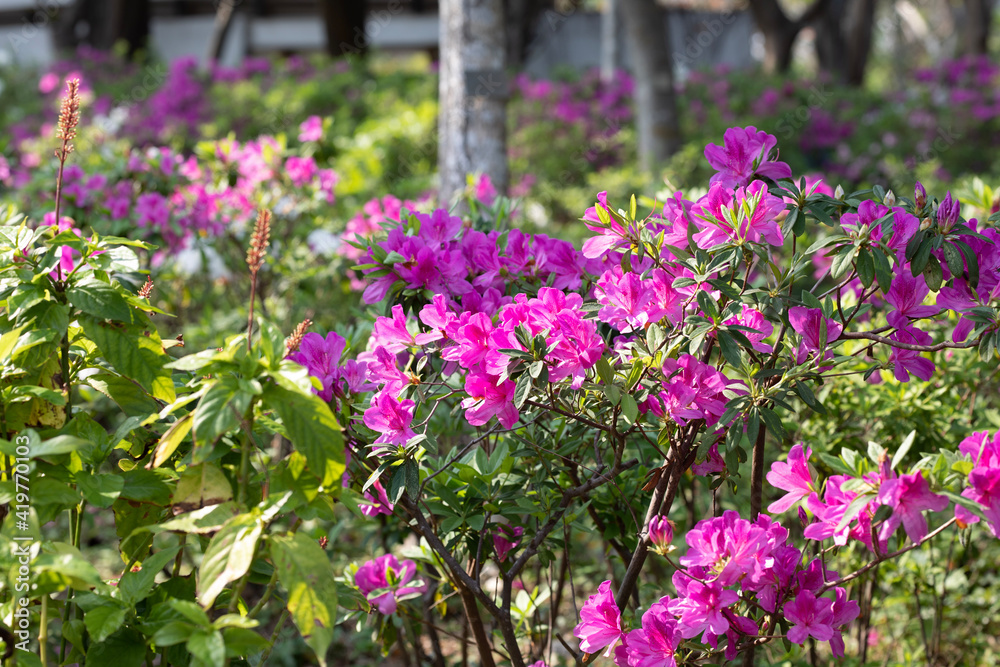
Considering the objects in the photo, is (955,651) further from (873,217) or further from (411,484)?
(411,484)

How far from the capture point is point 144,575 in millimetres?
1256

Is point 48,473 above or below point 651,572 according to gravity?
above

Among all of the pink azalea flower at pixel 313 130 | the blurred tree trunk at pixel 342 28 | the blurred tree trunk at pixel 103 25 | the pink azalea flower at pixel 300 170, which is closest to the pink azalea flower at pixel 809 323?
the pink azalea flower at pixel 300 170

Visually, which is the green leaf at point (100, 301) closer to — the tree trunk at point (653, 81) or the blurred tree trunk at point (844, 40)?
the tree trunk at point (653, 81)

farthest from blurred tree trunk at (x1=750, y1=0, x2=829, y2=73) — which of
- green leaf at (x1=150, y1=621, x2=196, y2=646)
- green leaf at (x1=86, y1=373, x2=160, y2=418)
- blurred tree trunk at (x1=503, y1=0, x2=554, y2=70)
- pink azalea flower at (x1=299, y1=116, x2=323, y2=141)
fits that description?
green leaf at (x1=150, y1=621, x2=196, y2=646)

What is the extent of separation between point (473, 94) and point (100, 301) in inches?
114

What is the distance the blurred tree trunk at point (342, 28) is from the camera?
12984 millimetres

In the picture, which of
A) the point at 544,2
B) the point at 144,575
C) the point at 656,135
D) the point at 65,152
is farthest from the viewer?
the point at 544,2

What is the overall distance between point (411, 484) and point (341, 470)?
28 cm

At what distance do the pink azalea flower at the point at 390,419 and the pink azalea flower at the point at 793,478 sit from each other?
22.2 inches

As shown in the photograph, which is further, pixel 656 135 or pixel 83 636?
pixel 656 135

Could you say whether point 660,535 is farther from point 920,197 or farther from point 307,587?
point 920,197

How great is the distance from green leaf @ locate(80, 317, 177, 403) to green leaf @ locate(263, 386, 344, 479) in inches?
11.6

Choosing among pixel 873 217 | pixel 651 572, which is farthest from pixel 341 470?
pixel 651 572
